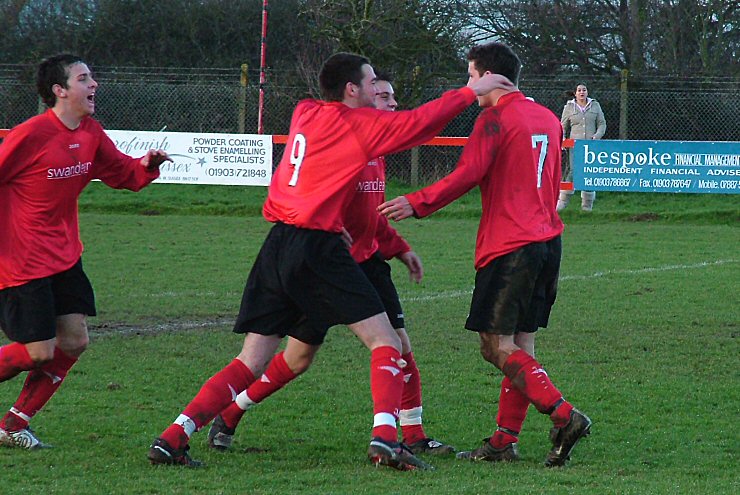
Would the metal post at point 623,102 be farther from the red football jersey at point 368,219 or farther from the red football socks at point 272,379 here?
the red football socks at point 272,379

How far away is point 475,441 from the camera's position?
5871 millimetres

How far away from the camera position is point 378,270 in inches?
231

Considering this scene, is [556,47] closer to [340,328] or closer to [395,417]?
[340,328]

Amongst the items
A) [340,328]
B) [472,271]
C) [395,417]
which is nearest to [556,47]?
[472,271]

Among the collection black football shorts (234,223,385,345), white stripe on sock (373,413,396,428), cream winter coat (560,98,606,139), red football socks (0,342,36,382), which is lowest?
white stripe on sock (373,413,396,428)

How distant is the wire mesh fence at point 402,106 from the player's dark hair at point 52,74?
1418 centimetres

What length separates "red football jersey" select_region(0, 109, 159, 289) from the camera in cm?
549

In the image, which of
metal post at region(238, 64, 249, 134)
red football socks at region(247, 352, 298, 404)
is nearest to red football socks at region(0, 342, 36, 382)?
red football socks at region(247, 352, 298, 404)

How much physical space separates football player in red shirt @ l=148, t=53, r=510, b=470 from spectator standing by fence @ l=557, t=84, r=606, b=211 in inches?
512

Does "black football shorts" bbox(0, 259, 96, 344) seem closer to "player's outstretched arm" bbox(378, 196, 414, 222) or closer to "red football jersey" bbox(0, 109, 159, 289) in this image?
"red football jersey" bbox(0, 109, 159, 289)

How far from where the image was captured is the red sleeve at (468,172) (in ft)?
16.5

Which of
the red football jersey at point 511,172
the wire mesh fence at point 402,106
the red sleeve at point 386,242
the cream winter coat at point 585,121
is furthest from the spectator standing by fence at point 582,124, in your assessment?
the red football jersey at point 511,172

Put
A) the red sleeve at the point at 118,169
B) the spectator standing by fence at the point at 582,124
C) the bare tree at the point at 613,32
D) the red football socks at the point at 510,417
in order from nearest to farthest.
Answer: the red football socks at the point at 510,417 < the red sleeve at the point at 118,169 < the spectator standing by fence at the point at 582,124 < the bare tree at the point at 613,32

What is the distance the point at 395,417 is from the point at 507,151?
1.28 meters
